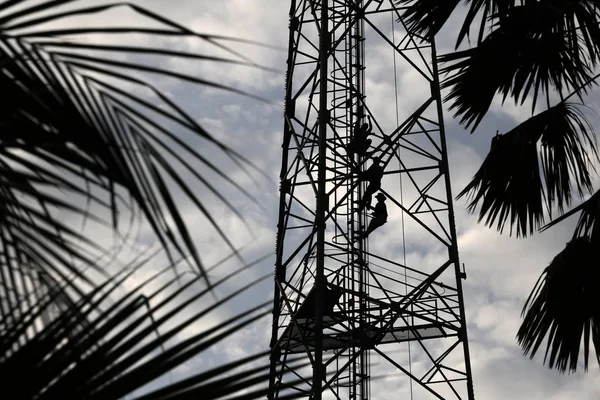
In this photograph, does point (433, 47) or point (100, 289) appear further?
point (433, 47)

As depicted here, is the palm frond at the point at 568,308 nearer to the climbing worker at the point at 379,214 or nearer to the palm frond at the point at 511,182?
the palm frond at the point at 511,182

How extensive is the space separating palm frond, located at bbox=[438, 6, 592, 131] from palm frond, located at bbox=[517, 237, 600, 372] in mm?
1648

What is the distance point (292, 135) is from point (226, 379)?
37.3 feet

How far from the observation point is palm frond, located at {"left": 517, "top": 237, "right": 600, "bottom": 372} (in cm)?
675

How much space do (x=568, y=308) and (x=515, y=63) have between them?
2.66 metres

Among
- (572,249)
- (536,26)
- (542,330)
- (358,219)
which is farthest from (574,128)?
(358,219)

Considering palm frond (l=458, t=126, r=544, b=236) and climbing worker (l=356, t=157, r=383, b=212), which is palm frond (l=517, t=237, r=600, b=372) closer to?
palm frond (l=458, t=126, r=544, b=236)

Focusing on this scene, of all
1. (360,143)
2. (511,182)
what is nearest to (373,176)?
(360,143)

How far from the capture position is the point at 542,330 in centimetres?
694

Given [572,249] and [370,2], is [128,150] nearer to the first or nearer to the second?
[572,249]

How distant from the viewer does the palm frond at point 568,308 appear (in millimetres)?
6746

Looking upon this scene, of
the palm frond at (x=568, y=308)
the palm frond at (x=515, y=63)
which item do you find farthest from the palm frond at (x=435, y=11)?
the palm frond at (x=568, y=308)

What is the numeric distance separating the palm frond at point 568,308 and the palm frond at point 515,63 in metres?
1.65

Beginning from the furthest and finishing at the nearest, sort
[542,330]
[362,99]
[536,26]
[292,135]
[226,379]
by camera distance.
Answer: [362,99] < [292,135] < [536,26] < [542,330] < [226,379]
